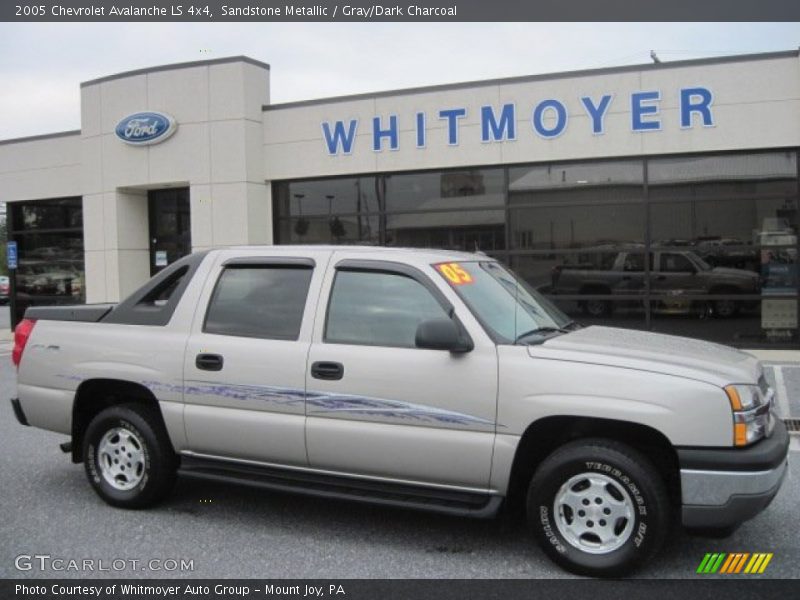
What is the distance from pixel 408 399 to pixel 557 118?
425 inches

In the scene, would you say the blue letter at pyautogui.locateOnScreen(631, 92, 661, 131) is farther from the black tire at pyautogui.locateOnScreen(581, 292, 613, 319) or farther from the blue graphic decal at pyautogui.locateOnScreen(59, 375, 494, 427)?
the blue graphic decal at pyautogui.locateOnScreen(59, 375, 494, 427)

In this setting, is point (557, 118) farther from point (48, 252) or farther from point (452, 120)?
point (48, 252)

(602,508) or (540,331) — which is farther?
(540,331)

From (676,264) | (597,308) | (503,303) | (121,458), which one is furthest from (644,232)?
(121,458)

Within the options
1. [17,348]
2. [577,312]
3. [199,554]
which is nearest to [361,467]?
[199,554]

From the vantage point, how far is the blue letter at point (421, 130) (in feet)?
49.2

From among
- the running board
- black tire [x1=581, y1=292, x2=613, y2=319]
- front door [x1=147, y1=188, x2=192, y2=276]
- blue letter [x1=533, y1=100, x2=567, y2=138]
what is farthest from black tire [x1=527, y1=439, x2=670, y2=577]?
front door [x1=147, y1=188, x2=192, y2=276]

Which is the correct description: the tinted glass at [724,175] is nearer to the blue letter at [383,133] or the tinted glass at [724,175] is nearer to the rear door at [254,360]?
the blue letter at [383,133]

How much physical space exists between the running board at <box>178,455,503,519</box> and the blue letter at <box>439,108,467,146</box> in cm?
1079

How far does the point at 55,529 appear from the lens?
4934 mm

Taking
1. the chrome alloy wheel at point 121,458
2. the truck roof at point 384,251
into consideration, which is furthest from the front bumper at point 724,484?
the chrome alloy wheel at point 121,458

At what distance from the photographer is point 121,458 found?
5309mm

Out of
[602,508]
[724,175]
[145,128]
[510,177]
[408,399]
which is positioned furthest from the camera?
[145,128]

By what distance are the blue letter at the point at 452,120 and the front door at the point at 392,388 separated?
10.4m
